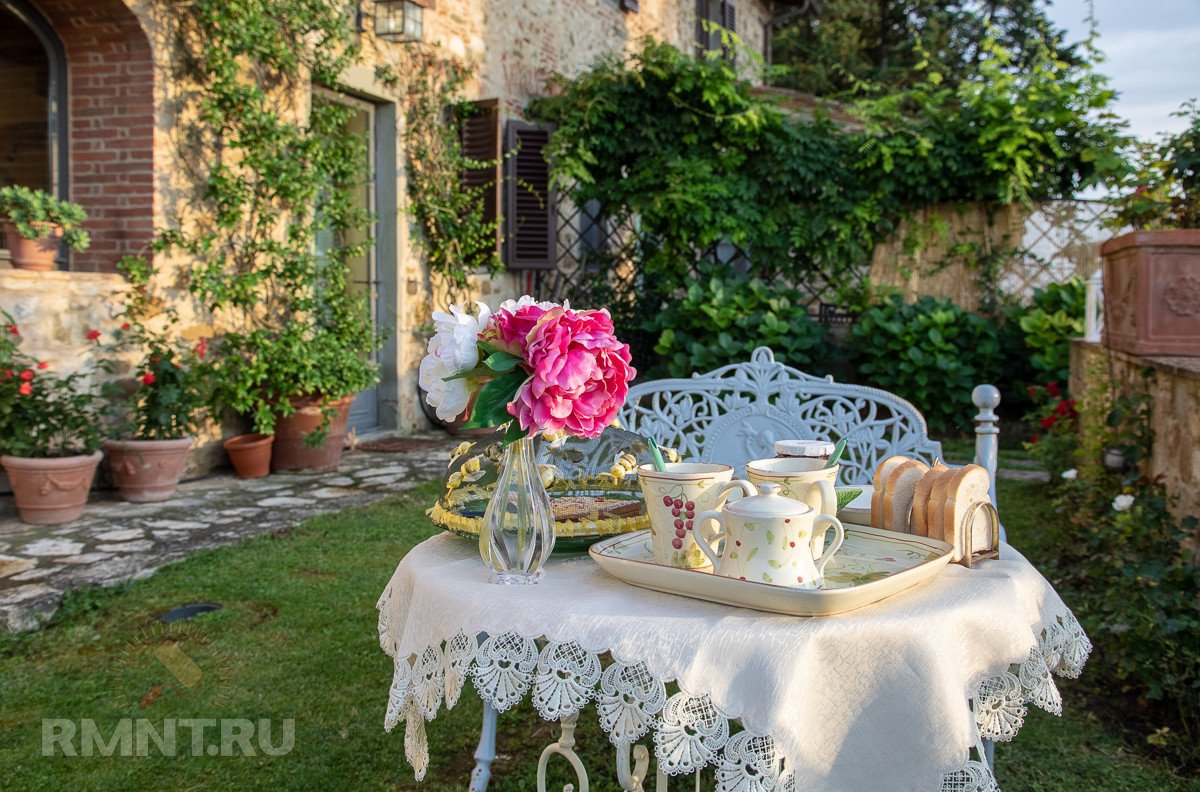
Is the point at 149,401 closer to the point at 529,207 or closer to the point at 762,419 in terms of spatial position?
the point at 762,419

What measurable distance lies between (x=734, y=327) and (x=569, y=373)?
627 centimetres

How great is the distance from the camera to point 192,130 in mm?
5449

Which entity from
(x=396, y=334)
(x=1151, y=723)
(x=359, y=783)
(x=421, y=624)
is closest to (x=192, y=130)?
(x=396, y=334)

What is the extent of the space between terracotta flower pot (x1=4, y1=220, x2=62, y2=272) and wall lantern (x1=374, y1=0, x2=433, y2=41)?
2.83 meters

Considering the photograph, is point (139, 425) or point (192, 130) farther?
point (192, 130)

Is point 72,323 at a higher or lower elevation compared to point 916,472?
higher

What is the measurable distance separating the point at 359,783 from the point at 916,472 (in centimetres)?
150

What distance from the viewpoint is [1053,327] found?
727 centimetres

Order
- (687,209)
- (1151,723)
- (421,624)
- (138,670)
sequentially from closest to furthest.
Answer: (421,624)
(1151,723)
(138,670)
(687,209)

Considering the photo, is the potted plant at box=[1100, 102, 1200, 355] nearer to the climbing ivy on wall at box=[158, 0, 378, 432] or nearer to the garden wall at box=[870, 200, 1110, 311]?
the garden wall at box=[870, 200, 1110, 311]

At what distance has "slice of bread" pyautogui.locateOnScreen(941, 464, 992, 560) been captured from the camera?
1.63 m

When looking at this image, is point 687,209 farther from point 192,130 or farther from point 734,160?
point 192,130

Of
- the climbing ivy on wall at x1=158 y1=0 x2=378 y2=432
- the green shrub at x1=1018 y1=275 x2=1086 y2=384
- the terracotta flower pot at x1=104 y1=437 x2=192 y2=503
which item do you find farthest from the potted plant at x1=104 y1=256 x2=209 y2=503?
the green shrub at x1=1018 y1=275 x2=1086 y2=384

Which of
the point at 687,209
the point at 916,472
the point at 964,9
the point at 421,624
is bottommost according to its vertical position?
the point at 421,624
